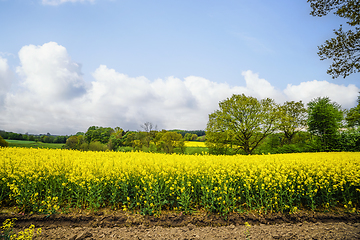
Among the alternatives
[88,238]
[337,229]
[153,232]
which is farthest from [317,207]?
[88,238]

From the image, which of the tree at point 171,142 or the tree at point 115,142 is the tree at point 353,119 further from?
the tree at point 115,142

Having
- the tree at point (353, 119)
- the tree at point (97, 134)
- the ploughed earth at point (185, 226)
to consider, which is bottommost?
the ploughed earth at point (185, 226)

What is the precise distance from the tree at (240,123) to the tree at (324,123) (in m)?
5.94

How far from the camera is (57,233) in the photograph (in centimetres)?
427

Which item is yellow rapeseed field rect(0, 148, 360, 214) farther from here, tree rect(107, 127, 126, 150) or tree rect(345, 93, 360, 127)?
tree rect(345, 93, 360, 127)

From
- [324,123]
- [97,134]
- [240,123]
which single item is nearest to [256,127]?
[240,123]

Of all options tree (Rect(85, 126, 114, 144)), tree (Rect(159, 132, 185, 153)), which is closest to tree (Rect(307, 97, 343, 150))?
tree (Rect(159, 132, 185, 153))

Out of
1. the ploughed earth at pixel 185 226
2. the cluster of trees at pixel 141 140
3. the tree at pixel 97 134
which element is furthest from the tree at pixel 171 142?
the ploughed earth at pixel 185 226

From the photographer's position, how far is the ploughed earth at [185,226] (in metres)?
4.13

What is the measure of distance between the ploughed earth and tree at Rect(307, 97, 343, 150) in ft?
79.7

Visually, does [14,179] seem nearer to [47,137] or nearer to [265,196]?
[265,196]

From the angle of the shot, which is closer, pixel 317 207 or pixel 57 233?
pixel 57 233

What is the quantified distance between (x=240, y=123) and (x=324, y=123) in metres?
11.9

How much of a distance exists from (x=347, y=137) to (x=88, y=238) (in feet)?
99.4
